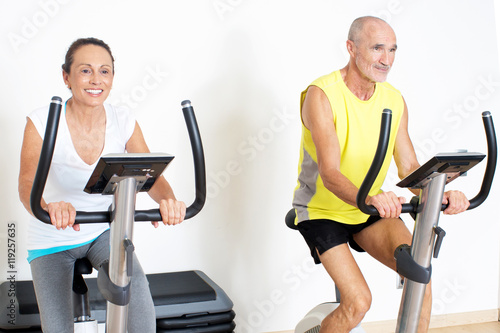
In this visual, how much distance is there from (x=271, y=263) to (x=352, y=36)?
1549 millimetres

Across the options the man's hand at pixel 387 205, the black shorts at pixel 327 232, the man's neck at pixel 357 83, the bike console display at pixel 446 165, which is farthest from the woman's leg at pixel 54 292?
the man's neck at pixel 357 83

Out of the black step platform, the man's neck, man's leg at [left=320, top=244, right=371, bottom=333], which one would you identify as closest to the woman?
the black step platform

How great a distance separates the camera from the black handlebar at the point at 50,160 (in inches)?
60.2

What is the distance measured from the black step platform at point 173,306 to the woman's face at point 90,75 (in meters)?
1.04

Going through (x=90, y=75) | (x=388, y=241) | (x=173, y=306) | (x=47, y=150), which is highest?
(x=90, y=75)

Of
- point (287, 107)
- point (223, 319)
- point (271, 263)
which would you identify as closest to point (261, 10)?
point (287, 107)

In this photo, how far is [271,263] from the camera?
11.8ft

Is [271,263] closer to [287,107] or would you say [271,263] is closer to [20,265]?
[287,107]

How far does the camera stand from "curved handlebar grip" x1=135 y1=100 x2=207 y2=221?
1.67 m

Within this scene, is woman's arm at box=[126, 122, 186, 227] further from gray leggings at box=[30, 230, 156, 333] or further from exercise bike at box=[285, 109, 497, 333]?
exercise bike at box=[285, 109, 497, 333]

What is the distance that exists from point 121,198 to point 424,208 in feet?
3.40

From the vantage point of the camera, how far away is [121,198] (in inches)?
68.6

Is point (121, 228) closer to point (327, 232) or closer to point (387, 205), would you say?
point (387, 205)

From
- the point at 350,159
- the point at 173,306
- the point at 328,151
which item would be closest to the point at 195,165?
the point at 328,151
